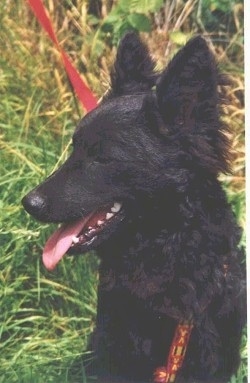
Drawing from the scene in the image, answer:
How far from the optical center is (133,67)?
295cm

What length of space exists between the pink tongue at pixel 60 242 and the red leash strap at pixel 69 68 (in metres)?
0.57

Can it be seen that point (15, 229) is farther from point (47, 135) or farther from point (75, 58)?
point (75, 58)

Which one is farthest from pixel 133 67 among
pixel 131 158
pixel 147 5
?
pixel 147 5

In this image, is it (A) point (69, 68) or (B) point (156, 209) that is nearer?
(B) point (156, 209)

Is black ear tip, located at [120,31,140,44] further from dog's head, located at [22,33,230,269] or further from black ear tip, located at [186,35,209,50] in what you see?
black ear tip, located at [186,35,209,50]

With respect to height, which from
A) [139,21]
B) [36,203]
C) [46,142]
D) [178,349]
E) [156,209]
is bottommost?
[178,349]

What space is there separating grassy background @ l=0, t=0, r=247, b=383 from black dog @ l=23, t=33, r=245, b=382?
37cm

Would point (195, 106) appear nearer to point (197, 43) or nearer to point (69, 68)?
point (197, 43)

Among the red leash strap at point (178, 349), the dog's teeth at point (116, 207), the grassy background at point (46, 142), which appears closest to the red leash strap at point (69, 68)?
the grassy background at point (46, 142)

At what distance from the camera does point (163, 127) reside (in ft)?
9.05

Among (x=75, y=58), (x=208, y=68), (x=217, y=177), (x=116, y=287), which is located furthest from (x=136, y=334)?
(x=75, y=58)

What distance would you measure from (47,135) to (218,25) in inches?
33.9

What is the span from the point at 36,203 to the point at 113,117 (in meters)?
0.39

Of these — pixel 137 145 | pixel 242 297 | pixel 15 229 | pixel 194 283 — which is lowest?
pixel 242 297
